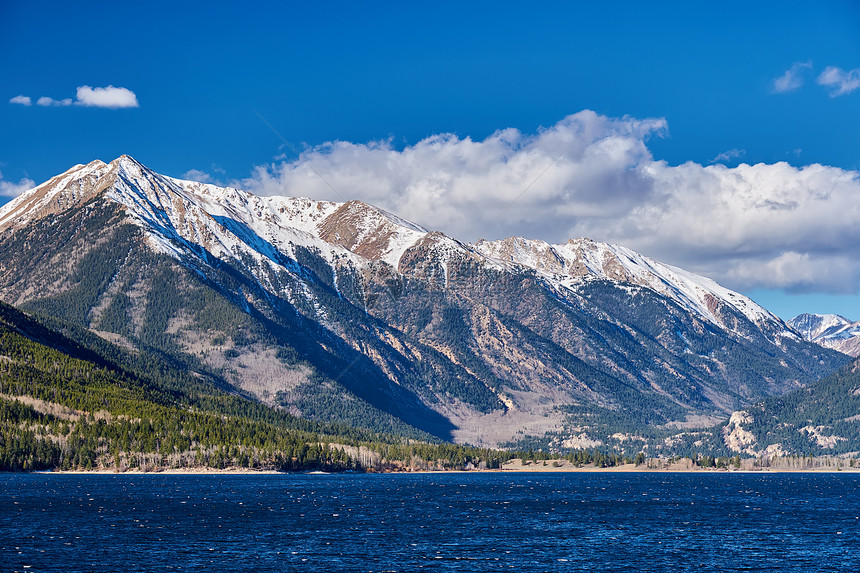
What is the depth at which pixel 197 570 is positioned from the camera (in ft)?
500

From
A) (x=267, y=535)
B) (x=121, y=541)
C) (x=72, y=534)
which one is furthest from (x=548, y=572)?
(x=72, y=534)

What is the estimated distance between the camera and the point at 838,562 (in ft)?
549

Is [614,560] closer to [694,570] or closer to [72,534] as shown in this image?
[694,570]

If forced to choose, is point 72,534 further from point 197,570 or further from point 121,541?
point 197,570

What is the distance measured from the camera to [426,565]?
524ft

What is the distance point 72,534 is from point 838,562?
452 ft

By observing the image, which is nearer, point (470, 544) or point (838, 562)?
point (838, 562)

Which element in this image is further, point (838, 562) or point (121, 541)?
point (121, 541)

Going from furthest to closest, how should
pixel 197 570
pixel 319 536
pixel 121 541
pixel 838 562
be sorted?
pixel 319 536 < pixel 121 541 < pixel 838 562 < pixel 197 570

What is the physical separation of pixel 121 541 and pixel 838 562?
4937 inches

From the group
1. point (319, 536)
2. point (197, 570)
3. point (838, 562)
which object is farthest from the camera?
point (319, 536)

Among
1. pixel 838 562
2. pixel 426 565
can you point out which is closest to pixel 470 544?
pixel 426 565

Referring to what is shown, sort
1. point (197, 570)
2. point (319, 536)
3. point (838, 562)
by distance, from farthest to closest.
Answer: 1. point (319, 536)
2. point (838, 562)
3. point (197, 570)

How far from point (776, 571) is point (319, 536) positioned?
280ft
